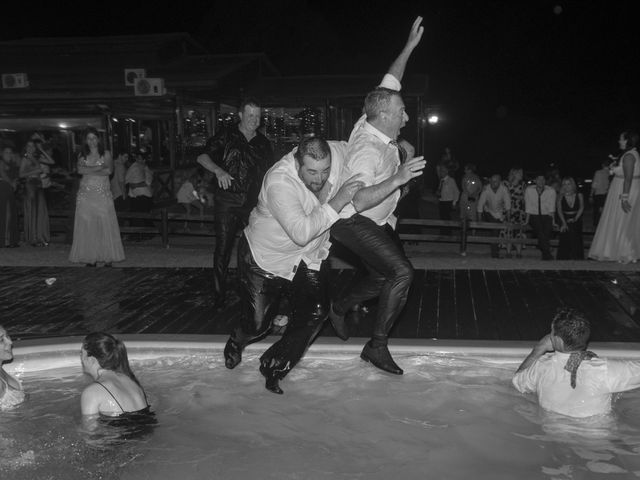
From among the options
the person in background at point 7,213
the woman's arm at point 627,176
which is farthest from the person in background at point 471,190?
the person in background at point 7,213

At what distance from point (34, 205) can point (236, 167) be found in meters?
6.64

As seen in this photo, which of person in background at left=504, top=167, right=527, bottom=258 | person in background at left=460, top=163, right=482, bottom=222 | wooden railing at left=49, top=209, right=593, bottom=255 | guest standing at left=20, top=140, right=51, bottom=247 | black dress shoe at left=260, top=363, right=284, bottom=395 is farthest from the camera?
person in background at left=460, top=163, right=482, bottom=222

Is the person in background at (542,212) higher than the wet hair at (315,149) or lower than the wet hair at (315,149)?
lower

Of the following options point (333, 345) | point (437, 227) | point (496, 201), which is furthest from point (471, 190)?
point (333, 345)

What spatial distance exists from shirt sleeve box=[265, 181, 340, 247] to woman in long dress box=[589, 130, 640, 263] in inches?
223

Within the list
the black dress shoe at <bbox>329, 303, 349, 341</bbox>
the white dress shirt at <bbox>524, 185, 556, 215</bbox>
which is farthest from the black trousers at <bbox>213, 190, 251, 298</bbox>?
the white dress shirt at <bbox>524, 185, 556, 215</bbox>

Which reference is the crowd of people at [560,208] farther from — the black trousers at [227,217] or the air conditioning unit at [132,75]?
the air conditioning unit at [132,75]

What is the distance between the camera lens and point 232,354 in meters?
5.15

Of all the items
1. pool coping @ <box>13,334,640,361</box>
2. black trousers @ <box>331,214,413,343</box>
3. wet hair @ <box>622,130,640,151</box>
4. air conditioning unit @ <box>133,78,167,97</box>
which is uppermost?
air conditioning unit @ <box>133,78,167,97</box>

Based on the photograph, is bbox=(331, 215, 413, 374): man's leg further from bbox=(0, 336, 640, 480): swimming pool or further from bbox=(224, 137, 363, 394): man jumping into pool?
bbox=(0, 336, 640, 480): swimming pool

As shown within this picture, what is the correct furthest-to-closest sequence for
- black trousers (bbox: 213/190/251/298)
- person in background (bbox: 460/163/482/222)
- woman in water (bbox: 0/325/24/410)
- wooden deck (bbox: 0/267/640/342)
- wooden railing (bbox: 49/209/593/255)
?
person in background (bbox: 460/163/482/222), wooden railing (bbox: 49/209/593/255), black trousers (bbox: 213/190/251/298), wooden deck (bbox: 0/267/640/342), woman in water (bbox: 0/325/24/410)

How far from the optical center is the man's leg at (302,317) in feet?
15.8

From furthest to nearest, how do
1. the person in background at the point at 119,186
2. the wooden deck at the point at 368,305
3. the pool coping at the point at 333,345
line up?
the person in background at the point at 119,186, the wooden deck at the point at 368,305, the pool coping at the point at 333,345

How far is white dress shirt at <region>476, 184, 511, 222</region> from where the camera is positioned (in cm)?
1224
